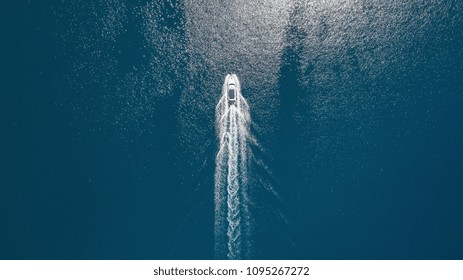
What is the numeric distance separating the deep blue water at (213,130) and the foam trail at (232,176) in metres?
0.07

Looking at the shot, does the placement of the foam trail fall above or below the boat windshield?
below

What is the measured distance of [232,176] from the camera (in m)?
2.62

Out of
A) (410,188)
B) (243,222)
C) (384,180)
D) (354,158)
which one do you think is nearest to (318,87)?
(354,158)

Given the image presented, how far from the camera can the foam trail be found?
2588 millimetres

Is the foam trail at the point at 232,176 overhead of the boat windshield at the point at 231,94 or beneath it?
beneath

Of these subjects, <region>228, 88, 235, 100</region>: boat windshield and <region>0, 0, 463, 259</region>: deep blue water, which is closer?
<region>0, 0, 463, 259</region>: deep blue water

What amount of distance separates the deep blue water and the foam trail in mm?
68

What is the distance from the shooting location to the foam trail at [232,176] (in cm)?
259

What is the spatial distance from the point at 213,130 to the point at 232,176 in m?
0.39

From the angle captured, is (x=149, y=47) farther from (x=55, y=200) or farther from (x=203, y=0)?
(x=55, y=200)

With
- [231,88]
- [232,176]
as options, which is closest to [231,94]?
[231,88]

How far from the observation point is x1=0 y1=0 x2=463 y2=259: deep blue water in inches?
101

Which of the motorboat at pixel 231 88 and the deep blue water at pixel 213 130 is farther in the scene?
the motorboat at pixel 231 88
